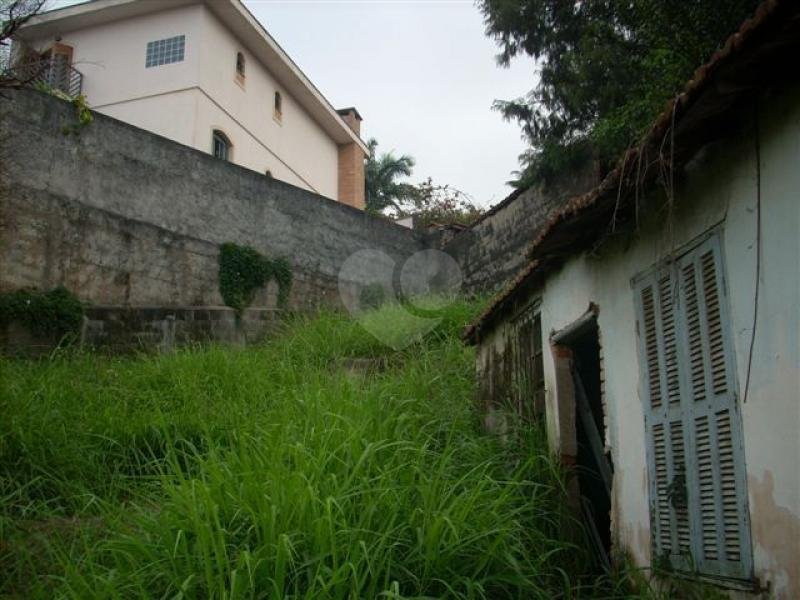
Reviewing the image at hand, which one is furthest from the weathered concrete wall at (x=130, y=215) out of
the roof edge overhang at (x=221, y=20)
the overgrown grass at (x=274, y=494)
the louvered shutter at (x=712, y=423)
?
the louvered shutter at (x=712, y=423)

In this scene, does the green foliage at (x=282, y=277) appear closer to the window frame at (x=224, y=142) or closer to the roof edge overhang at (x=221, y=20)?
the window frame at (x=224, y=142)

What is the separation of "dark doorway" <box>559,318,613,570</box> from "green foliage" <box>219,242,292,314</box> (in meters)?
7.61

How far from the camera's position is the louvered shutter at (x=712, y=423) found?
10.7ft

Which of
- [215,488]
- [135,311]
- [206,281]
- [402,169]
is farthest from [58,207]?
[402,169]

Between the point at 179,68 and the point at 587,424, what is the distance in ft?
48.1

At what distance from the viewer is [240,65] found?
1869 cm

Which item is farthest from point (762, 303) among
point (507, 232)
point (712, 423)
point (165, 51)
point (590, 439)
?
point (165, 51)

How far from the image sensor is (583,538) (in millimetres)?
4922

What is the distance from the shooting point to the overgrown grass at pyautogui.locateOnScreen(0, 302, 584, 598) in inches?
147

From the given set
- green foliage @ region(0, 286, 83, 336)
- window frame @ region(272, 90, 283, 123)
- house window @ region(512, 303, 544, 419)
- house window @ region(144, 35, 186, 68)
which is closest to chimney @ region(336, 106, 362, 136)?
window frame @ region(272, 90, 283, 123)

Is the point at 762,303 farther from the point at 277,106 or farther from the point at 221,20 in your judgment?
the point at 277,106

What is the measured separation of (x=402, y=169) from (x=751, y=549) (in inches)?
921

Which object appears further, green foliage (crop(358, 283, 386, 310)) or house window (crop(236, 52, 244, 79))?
house window (crop(236, 52, 244, 79))

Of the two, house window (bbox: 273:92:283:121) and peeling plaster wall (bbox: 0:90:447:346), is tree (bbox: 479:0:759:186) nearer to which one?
peeling plaster wall (bbox: 0:90:447:346)
